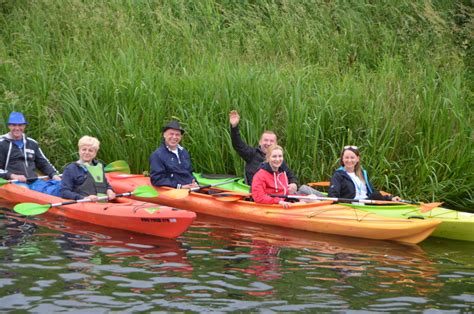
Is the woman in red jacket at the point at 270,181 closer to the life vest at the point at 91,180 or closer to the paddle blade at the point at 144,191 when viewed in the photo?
the paddle blade at the point at 144,191

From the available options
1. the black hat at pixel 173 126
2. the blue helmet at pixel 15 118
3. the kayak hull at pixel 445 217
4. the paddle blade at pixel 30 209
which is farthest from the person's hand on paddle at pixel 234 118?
the blue helmet at pixel 15 118

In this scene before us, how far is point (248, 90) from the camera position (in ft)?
39.4

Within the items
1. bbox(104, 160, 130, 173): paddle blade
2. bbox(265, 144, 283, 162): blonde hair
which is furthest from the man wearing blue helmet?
bbox(265, 144, 283, 162): blonde hair

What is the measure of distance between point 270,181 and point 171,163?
1.50m

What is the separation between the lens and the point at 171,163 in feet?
37.3

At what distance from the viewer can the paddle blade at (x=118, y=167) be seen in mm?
11648

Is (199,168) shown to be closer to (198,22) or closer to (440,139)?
(440,139)

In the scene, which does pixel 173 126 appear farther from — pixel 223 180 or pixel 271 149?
pixel 271 149

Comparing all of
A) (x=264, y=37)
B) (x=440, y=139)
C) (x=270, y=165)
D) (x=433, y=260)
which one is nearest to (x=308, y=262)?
(x=433, y=260)

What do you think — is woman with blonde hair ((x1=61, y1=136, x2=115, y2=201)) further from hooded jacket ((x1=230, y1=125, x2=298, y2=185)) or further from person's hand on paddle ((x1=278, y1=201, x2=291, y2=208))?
person's hand on paddle ((x1=278, y1=201, x2=291, y2=208))

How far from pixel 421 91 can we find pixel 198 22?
556 centimetres

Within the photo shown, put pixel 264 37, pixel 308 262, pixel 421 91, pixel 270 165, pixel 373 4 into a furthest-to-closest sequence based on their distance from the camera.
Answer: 1. pixel 373 4
2. pixel 264 37
3. pixel 421 91
4. pixel 270 165
5. pixel 308 262

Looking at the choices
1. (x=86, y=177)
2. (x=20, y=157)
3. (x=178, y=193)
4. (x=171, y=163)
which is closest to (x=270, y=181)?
(x=178, y=193)

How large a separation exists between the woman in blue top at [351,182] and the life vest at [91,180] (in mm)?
2836
